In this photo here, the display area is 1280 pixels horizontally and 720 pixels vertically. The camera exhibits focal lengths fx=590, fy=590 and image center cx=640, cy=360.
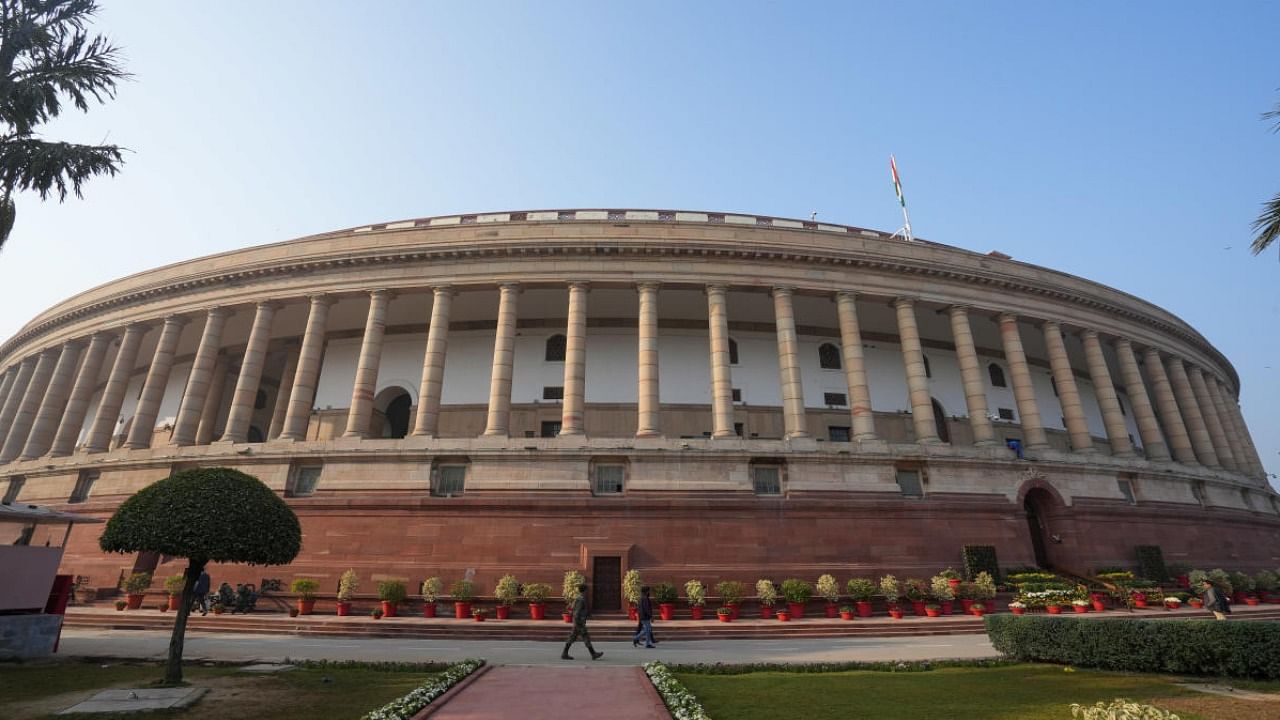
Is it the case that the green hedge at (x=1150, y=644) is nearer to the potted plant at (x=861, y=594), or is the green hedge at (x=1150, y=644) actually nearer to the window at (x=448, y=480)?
the potted plant at (x=861, y=594)

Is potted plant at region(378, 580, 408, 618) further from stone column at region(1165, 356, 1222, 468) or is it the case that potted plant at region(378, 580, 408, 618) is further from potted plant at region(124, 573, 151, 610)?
stone column at region(1165, 356, 1222, 468)

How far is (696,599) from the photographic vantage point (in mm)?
22266

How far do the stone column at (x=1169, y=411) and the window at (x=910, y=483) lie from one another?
2181 centimetres

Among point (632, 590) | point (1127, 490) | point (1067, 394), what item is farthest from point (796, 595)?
point (1127, 490)

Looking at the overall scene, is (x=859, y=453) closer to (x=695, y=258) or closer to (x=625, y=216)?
(x=695, y=258)

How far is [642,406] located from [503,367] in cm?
701

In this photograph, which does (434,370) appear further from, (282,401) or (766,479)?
(766,479)

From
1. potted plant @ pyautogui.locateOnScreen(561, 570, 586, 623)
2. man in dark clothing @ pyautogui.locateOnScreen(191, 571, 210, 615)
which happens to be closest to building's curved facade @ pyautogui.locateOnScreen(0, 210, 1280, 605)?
potted plant @ pyautogui.locateOnScreen(561, 570, 586, 623)

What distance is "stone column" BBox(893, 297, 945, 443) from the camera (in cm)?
2911

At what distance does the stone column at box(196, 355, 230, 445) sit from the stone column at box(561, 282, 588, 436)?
23.3 m

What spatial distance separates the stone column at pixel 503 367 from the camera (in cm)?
2752

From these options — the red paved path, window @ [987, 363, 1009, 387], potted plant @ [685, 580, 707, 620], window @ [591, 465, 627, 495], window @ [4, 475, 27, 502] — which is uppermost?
window @ [987, 363, 1009, 387]

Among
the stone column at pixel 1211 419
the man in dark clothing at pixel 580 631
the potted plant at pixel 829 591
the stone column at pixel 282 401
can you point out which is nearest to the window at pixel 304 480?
the stone column at pixel 282 401

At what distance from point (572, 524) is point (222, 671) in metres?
13.4
